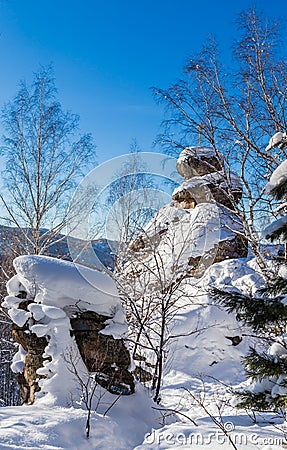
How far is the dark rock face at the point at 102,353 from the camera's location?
17.5ft

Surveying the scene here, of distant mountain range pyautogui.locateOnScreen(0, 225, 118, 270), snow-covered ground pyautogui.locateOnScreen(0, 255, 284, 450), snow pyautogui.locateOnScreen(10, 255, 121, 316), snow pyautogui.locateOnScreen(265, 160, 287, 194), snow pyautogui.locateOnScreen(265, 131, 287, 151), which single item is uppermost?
distant mountain range pyautogui.locateOnScreen(0, 225, 118, 270)

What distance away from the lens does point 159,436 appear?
4055mm

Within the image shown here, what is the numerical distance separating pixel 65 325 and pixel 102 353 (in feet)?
2.18

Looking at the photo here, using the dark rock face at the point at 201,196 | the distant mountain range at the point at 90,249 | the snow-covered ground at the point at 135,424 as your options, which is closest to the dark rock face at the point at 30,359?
the snow-covered ground at the point at 135,424

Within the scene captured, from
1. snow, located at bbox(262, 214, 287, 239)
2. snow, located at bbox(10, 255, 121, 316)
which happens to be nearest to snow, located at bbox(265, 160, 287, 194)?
snow, located at bbox(262, 214, 287, 239)

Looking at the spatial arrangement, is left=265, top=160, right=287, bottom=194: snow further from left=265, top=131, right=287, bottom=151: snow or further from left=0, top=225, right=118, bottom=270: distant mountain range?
left=0, top=225, right=118, bottom=270: distant mountain range

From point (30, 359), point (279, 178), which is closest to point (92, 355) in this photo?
point (30, 359)

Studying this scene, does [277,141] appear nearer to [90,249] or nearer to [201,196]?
[90,249]

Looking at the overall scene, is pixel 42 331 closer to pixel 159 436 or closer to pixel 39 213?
pixel 159 436

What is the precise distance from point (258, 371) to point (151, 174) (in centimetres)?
481

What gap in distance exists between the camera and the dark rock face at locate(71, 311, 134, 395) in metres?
5.35

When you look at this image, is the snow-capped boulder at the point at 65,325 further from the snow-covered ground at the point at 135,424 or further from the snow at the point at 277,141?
the snow at the point at 277,141

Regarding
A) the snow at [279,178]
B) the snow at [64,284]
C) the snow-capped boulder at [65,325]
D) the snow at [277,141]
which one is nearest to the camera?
the snow at [279,178]

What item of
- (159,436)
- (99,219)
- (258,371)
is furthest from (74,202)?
(258,371)
